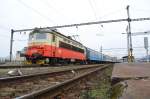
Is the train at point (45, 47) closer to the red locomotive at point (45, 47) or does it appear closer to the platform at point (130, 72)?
the red locomotive at point (45, 47)

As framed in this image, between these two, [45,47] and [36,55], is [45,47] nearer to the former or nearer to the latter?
[45,47]

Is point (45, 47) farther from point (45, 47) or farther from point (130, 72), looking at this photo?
point (130, 72)

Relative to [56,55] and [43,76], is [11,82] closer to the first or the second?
[43,76]

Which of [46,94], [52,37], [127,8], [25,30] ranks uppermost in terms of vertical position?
[127,8]

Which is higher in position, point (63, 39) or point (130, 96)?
point (63, 39)

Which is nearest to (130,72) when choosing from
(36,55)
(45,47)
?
(45,47)

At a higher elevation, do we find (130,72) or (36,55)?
(36,55)

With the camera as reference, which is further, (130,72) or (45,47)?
(45,47)

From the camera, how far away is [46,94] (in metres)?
4.64

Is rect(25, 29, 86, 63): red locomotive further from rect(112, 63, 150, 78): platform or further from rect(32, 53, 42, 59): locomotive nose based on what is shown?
rect(112, 63, 150, 78): platform

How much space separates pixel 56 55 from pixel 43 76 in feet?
39.4

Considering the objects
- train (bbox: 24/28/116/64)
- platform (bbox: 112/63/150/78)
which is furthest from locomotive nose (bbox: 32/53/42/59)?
platform (bbox: 112/63/150/78)

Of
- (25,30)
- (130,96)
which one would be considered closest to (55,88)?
(130,96)

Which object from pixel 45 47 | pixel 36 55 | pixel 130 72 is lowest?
pixel 130 72
